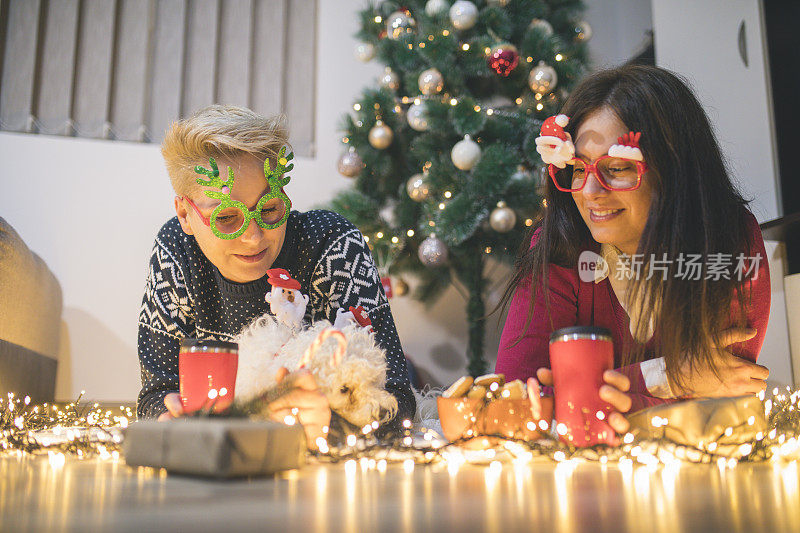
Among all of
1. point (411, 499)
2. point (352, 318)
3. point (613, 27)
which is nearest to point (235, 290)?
point (352, 318)

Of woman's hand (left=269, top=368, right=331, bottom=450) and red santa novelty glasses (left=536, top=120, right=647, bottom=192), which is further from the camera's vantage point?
red santa novelty glasses (left=536, top=120, right=647, bottom=192)

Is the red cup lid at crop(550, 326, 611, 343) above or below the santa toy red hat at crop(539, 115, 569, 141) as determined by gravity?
below

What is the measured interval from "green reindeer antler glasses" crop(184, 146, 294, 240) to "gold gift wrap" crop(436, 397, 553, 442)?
1.83 feet

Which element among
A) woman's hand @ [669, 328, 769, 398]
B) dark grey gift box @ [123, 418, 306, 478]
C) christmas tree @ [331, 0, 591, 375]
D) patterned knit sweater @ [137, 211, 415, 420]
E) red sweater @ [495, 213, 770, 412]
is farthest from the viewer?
christmas tree @ [331, 0, 591, 375]

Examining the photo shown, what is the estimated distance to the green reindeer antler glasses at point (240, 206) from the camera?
1193 mm

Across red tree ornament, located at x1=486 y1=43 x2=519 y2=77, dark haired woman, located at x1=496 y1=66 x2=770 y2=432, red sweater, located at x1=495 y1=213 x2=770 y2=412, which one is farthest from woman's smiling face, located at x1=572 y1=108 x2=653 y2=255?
red tree ornament, located at x1=486 y1=43 x2=519 y2=77

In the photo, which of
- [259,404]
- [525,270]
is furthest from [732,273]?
[259,404]

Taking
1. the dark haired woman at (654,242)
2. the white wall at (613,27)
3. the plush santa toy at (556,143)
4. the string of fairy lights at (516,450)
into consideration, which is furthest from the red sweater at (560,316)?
the white wall at (613,27)

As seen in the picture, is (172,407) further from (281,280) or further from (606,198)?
(606,198)

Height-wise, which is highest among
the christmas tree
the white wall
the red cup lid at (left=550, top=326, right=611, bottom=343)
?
the white wall

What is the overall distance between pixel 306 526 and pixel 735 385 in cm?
82

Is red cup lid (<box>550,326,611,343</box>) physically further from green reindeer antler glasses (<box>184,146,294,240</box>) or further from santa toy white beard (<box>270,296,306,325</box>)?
green reindeer antler glasses (<box>184,146,294,240</box>)

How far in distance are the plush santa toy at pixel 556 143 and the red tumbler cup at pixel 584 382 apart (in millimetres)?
407

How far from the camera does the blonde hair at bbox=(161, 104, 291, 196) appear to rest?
1.26 metres
